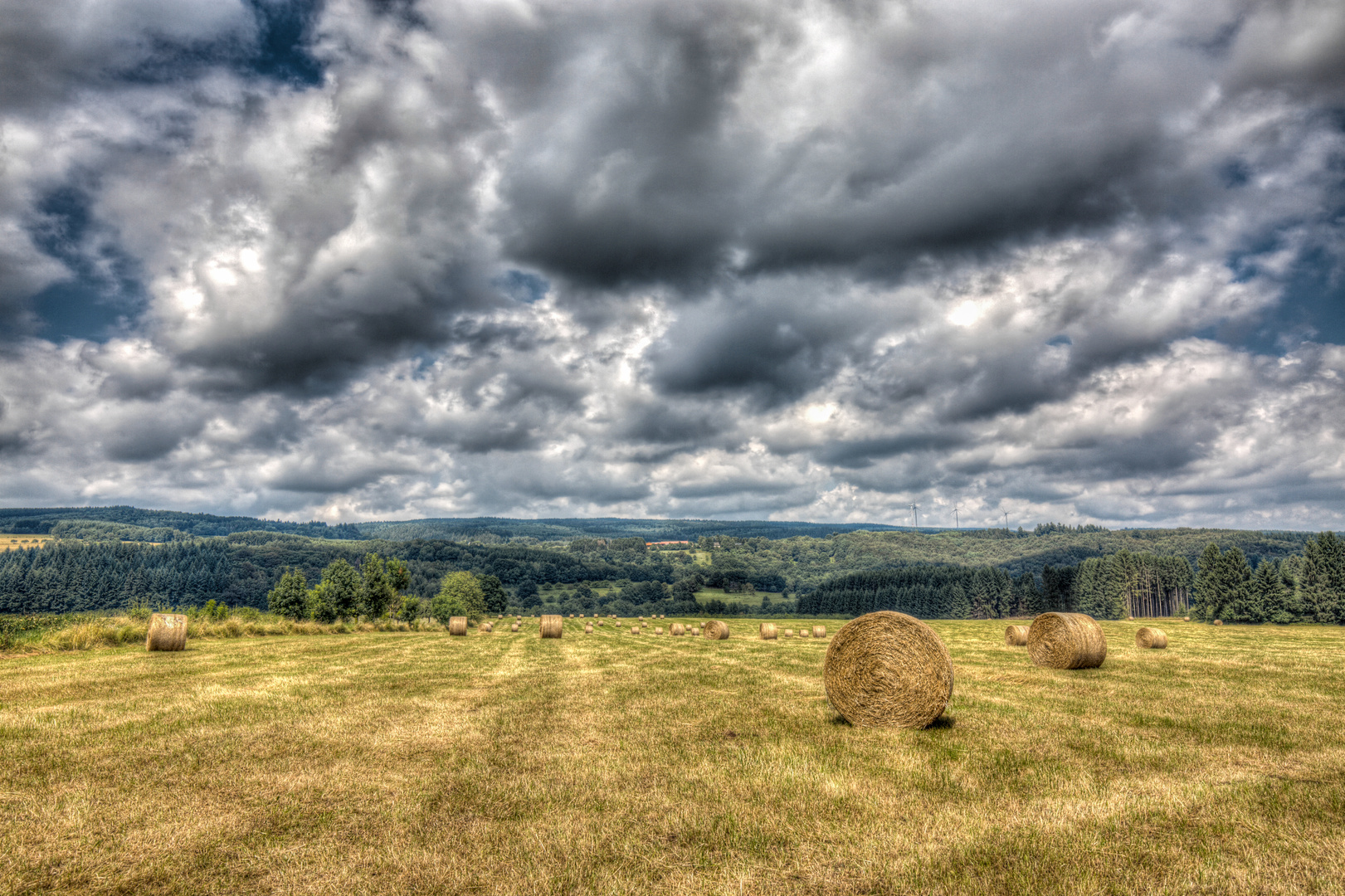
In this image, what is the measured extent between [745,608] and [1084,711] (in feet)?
467

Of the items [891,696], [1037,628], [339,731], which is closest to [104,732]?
[339,731]

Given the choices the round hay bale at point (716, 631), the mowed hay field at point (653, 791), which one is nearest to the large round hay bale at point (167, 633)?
the mowed hay field at point (653, 791)

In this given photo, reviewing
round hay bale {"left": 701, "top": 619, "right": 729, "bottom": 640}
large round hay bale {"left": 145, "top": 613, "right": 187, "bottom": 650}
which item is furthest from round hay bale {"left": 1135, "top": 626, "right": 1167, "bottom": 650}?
large round hay bale {"left": 145, "top": 613, "right": 187, "bottom": 650}

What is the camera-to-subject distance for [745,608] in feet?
500

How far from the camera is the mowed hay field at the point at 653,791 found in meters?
6.10

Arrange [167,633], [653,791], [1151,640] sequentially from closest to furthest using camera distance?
[653,791], [167,633], [1151,640]

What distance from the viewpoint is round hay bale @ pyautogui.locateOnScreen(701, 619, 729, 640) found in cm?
4187

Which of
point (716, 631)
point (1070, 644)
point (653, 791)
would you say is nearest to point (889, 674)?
point (653, 791)

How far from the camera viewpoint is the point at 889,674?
530 inches

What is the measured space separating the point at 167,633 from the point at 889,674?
86.3 ft

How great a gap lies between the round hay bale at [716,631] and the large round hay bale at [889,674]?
2725 centimetres

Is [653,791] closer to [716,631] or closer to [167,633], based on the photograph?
[167,633]

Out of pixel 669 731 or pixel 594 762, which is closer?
pixel 594 762

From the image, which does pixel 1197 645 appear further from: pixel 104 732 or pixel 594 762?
Result: pixel 104 732
